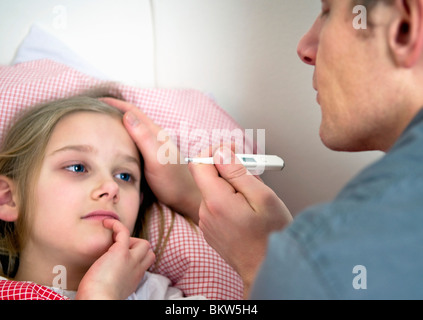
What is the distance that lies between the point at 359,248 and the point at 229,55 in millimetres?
1256

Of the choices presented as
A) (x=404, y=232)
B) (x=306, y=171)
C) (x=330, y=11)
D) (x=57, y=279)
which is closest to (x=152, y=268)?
(x=57, y=279)

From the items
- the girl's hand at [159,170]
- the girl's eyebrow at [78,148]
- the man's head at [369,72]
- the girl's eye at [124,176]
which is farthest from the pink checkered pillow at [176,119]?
the man's head at [369,72]

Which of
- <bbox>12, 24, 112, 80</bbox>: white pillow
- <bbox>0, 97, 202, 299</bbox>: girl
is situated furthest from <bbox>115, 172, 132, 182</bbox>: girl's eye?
<bbox>12, 24, 112, 80</bbox>: white pillow

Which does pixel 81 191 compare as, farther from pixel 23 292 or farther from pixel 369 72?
pixel 369 72

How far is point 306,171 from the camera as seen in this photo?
136cm

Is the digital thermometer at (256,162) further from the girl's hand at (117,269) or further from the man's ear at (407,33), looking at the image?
the man's ear at (407,33)

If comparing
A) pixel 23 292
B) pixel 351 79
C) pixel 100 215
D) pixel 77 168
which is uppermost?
pixel 351 79

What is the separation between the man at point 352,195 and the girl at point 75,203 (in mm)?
212

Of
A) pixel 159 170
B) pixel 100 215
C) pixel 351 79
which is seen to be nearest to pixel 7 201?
pixel 100 215

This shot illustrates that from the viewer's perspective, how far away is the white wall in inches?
53.6

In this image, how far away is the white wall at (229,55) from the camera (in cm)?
136

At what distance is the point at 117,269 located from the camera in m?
0.94

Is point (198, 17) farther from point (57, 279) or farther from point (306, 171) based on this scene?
point (57, 279)
